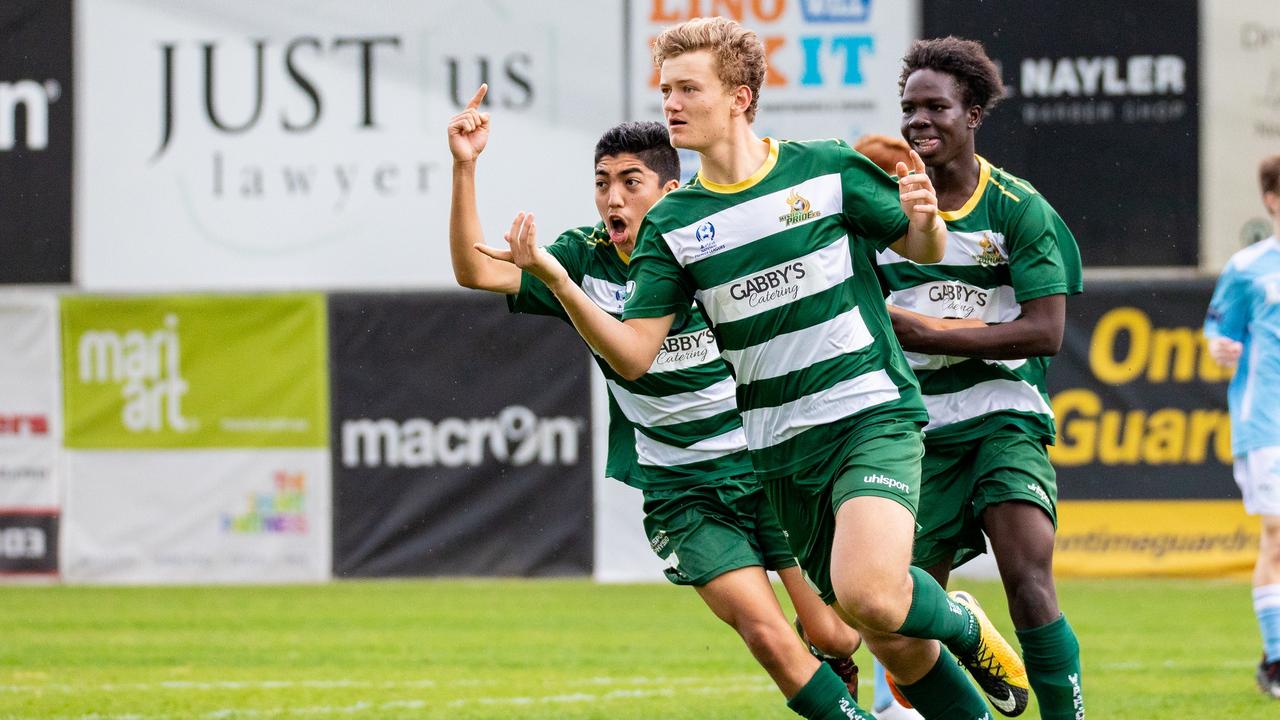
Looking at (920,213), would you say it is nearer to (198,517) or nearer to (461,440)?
(461,440)

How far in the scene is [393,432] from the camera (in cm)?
1320

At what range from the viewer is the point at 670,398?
218 inches

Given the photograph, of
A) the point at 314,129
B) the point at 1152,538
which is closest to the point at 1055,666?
the point at 1152,538

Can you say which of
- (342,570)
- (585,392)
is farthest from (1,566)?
(585,392)

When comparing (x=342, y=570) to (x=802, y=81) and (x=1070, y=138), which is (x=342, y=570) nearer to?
(x=802, y=81)

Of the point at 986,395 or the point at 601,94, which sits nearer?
the point at 986,395

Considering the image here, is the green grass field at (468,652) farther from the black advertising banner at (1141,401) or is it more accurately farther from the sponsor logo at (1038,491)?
the sponsor logo at (1038,491)

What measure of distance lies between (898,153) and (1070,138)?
23.6 ft

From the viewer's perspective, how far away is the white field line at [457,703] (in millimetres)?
6574

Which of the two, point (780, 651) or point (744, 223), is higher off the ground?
point (744, 223)

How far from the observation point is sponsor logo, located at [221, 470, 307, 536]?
516 inches

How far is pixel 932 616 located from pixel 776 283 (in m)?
0.97

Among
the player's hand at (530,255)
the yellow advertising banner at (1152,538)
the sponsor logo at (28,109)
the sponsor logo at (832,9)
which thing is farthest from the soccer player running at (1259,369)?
the sponsor logo at (28,109)

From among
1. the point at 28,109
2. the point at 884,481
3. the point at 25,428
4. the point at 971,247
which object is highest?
the point at 28,109
